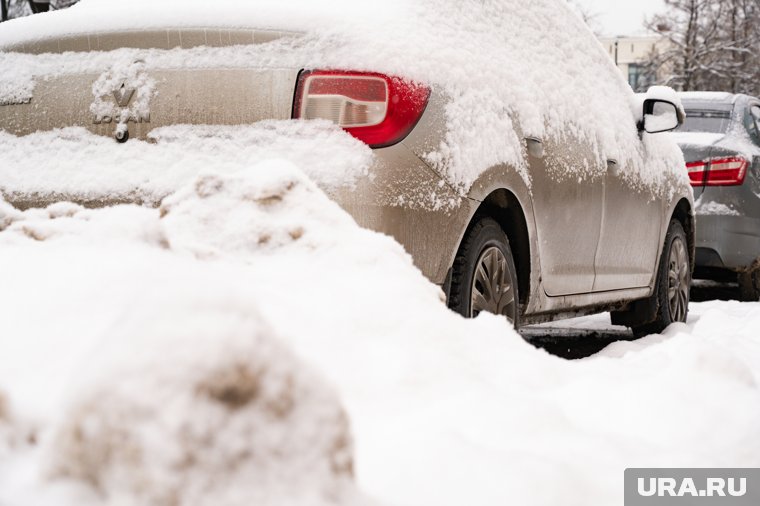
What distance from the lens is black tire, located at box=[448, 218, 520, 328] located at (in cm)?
362

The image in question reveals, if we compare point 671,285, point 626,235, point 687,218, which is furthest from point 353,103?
point 687,218

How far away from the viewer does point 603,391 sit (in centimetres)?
250

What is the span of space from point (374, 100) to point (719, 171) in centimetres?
586

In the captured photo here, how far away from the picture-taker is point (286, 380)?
1.65m

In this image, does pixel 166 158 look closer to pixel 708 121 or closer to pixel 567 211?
pixel 567 211

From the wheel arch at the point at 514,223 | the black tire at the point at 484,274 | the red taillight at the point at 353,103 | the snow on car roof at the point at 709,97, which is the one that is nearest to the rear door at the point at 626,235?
the wheel arch at the point at 514,223

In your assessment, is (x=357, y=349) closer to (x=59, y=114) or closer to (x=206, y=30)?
(x=206, y=30)

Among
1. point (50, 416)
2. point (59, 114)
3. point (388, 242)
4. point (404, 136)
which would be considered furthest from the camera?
point (59, 114)

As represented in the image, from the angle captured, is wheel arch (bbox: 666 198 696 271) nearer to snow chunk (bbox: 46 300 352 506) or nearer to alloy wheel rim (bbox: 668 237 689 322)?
alloy wheel rim (bbox: 668 237 689 322)

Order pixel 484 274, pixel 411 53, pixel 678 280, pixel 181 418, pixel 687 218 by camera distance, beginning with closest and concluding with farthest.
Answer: pixel 181 418 < pixel 411 53 < pixel 484 274 < pixel 678 280 < pixel 687 218

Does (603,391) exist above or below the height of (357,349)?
below

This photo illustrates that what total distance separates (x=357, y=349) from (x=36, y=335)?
2.24 ft

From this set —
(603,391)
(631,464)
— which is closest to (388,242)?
(603,391)

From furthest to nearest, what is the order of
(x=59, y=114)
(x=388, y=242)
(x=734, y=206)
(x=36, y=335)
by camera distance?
1. (x=734, y=206)
2. (x=59, y=114)
3. (x=388, y=242)
4. (x=36, y=335)
